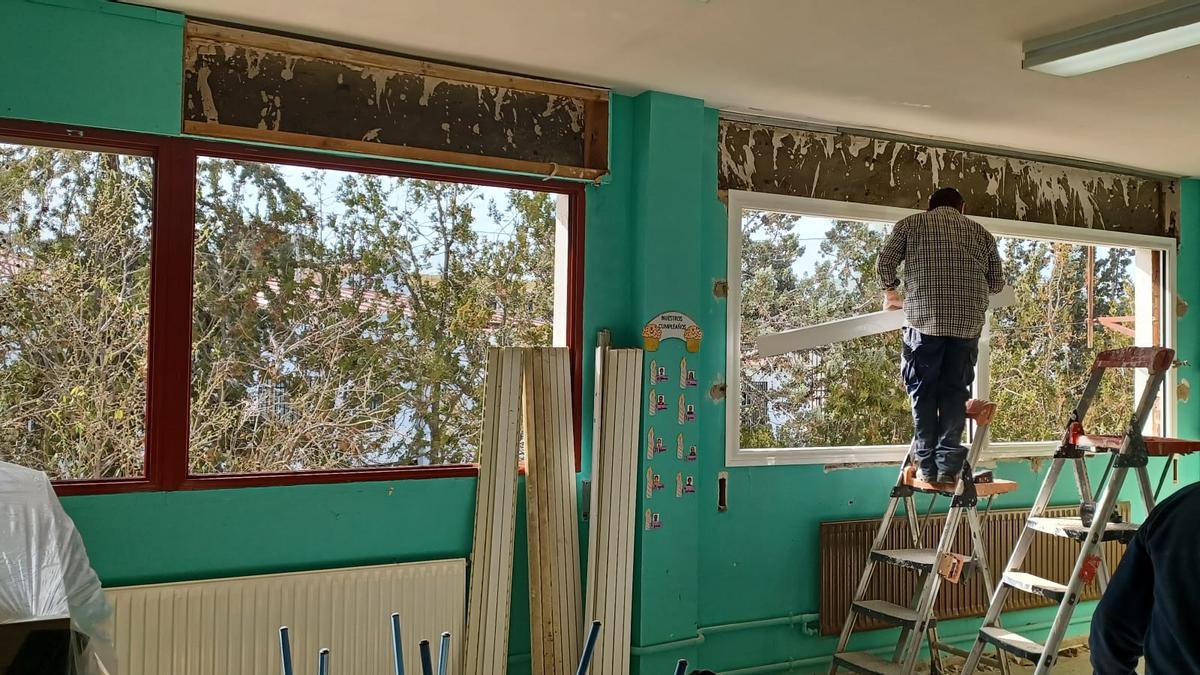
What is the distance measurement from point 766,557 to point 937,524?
1.06 meters

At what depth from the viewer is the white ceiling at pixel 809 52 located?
3.17m

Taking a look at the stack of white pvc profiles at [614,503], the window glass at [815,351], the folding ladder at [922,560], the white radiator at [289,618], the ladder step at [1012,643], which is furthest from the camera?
the window glass at [815,351]

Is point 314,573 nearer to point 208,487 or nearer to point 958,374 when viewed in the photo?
point 208,487

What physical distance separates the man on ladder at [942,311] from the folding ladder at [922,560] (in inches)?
4.5

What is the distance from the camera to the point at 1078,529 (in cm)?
392

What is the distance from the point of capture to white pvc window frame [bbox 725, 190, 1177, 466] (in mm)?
4539

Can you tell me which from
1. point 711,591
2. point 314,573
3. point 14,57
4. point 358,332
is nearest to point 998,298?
point 711,591

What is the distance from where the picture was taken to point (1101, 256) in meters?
5.89

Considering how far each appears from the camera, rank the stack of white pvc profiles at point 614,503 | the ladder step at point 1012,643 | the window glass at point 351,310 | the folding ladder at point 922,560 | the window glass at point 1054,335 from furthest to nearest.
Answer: the window glass at point 1054,335, the folding ladder at point 922,560, the stack of white pvc profiles at point 614,503, the ladder step at point 1012,643, the window glass at point 351,310

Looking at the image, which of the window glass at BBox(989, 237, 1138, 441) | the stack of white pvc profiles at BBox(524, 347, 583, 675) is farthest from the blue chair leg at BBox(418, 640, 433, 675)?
the window glass at BBox(989, 237, 1138, 441)

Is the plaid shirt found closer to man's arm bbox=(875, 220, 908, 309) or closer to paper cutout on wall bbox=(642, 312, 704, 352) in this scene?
man's arm bbox=(875, 220, 908, 309)

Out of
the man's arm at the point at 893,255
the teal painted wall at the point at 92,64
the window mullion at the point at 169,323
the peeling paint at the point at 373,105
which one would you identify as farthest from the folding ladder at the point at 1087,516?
the teal painted wall at the point at 92,64

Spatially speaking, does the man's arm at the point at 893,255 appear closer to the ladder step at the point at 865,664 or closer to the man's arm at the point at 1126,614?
the ladder step at the point at 865,664

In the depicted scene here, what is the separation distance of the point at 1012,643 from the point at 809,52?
2.53m
